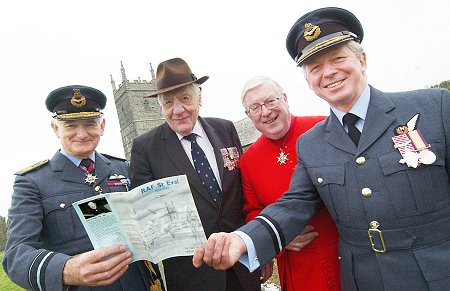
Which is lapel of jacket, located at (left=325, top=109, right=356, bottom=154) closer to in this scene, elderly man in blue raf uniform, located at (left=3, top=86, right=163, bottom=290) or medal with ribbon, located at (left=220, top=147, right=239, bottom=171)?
medal with ribbon, located at (left=220, top=147, right=239, bottom=171)

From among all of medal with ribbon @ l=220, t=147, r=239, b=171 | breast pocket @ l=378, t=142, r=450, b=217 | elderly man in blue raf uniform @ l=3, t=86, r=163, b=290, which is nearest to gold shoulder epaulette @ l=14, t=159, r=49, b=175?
elderly man in blue raf uniform @ l=3, t=86, r=163, b=290

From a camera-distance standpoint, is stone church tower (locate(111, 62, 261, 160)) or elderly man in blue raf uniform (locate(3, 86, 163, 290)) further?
stone church tower (locate(111, 62, 261, 160))

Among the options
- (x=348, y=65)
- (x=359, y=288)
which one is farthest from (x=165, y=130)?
(x=359, y=288)

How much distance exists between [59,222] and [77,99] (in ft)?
3.74

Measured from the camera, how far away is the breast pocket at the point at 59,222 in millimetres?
2508

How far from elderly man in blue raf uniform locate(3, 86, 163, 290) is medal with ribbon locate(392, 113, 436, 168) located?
1832 mm

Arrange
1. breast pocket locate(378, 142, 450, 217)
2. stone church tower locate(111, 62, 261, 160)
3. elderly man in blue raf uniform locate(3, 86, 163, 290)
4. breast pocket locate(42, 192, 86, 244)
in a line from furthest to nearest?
stone church tower locate(111, 62, 261, 160), breast pocket locate(42, 192, 86, 244), elderly man in blue raf uniform locate(3, 86, 163, 290), breast pocket locate(378, 142, 450, 217)

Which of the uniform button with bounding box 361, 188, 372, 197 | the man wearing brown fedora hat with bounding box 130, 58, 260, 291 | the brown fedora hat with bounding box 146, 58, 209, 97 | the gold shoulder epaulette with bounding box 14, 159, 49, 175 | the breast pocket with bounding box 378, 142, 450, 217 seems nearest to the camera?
the breast pocket with bounding box 378, 142, 450, 217

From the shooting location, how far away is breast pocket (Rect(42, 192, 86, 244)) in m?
2.51

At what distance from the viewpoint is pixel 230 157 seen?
10.3 ft

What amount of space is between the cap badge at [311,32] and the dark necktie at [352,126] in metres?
0.59

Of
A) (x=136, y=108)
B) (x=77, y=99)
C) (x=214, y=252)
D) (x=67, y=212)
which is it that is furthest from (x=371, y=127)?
(x=136, y=108)

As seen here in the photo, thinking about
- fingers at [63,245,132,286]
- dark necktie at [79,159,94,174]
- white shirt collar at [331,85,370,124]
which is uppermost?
dark necktie at [79,159,94,174]

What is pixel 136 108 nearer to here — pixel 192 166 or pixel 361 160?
pixel 192 166
